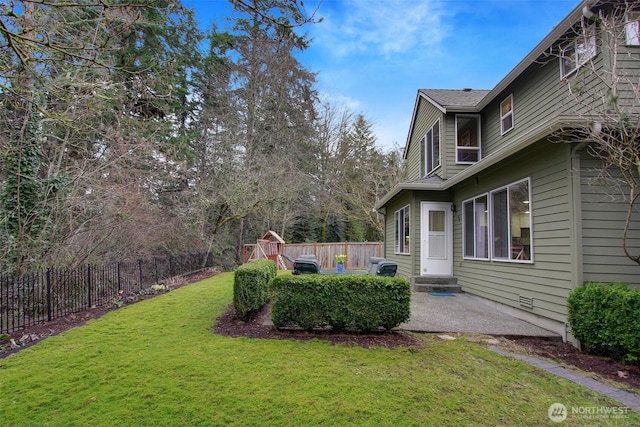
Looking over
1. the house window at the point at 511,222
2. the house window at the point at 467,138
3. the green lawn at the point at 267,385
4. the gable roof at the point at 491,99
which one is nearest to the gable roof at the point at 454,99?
the gable roof at the point at 491,99

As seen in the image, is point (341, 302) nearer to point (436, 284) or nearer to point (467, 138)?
point (436, 284)

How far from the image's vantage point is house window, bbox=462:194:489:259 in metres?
6.80

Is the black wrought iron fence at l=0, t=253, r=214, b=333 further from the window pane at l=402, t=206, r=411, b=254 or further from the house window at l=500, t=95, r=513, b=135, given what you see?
the house window at l=500, t=95, r=513, b=135

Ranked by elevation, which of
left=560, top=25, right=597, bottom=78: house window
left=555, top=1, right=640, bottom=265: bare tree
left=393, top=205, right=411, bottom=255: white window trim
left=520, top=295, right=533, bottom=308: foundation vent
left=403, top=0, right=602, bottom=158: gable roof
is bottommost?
left=520, top=295, right=533, bottom=308: foundation vent

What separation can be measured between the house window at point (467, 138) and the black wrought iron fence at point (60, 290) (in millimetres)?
9322

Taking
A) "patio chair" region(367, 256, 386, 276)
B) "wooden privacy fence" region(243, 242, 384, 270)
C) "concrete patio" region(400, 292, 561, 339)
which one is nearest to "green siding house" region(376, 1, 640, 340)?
"concrete patio" region(400, 292, 561, 339)

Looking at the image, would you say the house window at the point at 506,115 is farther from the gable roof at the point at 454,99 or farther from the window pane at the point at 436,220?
the window pane at the point at 436,220

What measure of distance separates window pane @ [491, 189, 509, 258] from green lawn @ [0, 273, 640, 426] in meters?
2.78

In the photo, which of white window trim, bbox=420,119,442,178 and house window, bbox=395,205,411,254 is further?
house window, bbox=395,205,411,254

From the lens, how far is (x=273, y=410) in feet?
8.36

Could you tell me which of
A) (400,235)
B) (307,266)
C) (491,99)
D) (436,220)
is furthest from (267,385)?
(491,99)

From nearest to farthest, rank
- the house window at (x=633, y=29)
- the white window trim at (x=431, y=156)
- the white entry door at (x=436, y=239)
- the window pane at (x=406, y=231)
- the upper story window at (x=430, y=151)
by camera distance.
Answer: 1. the house window at (x=633, y=29)
2. the white entry door at (x=436, y=239)
3. the white window trim at (x=431, y=156)
4. the window pane at (x=406, y=231)
5. the upper story window at (x=430, y=151)

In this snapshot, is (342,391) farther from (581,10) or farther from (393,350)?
(581,10)

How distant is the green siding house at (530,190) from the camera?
14.0ft
